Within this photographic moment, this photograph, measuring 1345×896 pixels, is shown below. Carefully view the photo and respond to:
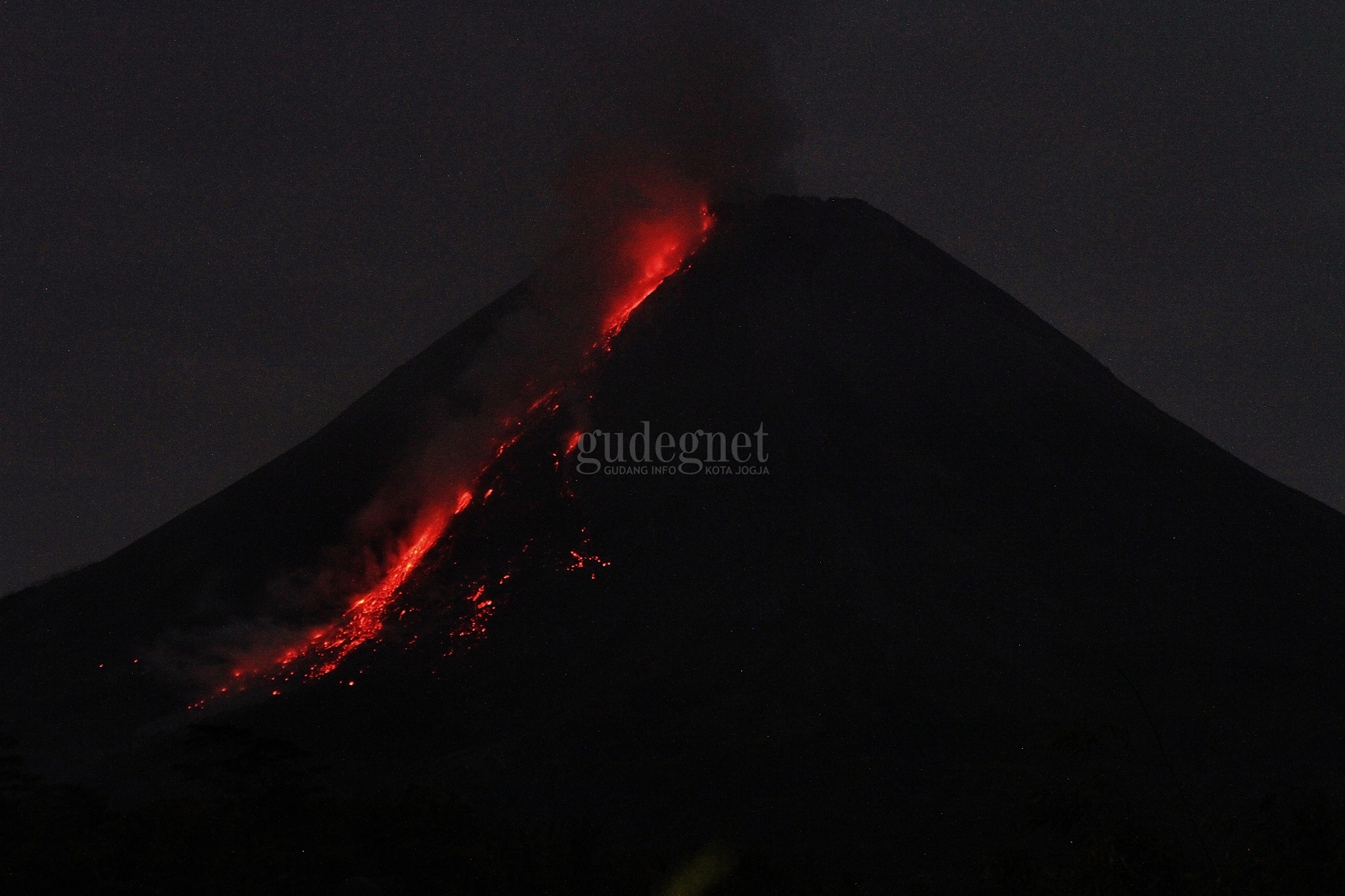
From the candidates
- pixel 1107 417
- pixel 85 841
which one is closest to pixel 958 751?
pixel 85 841

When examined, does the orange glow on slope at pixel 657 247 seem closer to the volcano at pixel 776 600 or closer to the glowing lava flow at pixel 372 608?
the volcano at pixel 776 600

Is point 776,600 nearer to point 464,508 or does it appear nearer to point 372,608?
point 372,608

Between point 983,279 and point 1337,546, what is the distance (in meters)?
32.7

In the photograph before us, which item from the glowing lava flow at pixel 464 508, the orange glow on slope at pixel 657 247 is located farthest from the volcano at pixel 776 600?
the orange glow on slope at pixel 657 247

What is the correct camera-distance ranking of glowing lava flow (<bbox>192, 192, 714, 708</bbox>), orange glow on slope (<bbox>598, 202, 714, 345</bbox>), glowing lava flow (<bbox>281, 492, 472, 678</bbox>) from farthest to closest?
orange glow on slope (<bbox>598, 202, 714, 345</bbox>) → glowing lava flow (<bbox>281, 492, 472, 678</bbox>) → glowing lava flow (<bbox>192, 192, 714, 708</bbox>)

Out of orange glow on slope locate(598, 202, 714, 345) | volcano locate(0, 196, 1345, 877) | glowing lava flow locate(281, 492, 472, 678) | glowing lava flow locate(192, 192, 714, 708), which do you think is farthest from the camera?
orange glow on slope locate(598, 202, 714, 345)

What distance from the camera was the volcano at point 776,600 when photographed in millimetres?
43969

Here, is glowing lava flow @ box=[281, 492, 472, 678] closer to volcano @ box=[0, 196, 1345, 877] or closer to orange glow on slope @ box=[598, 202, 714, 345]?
volcano @ box=[0, 196, 1345, 877]

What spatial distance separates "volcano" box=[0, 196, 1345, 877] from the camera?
4397 cm

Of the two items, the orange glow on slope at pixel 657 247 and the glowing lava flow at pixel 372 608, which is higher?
the orange glow on slope at pixel 657 247

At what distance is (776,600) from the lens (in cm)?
5462

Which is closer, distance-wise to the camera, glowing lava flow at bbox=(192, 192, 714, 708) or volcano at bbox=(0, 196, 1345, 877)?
volcano at bbox=(0, 196, 1345, 877)

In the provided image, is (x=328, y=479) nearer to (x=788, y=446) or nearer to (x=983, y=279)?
(x=788, y=446)

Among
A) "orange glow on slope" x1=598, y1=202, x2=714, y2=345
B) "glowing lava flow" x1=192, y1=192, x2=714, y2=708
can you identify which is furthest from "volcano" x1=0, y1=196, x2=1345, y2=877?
"orange glow on slope" x1=598, y1=202, x2=714, y2=345
